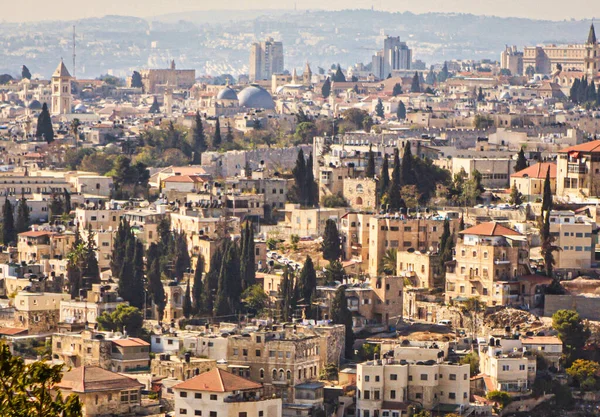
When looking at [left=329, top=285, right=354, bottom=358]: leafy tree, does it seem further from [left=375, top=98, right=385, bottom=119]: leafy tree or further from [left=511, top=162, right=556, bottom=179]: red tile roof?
[left=375, top=98, right=385, bottom=119]: leafy tree

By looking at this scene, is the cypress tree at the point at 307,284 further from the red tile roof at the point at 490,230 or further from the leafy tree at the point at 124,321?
the red tile roof at the point at 490,230

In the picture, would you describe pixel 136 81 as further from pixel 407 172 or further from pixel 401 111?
pixel 407 172

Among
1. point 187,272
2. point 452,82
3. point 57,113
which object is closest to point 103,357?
point 187,272

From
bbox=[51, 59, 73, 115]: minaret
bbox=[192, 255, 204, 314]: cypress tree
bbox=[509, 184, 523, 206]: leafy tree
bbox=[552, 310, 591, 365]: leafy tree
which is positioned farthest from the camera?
bbox=[51, 59, 73, 115]: minaret

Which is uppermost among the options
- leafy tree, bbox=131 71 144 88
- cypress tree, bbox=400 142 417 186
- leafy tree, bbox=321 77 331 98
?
leafy tree, bbox=131 71 144 88

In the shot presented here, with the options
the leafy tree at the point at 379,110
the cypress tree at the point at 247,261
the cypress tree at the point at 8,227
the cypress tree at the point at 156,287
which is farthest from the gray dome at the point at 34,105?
the cypress tree at the point at 156,287

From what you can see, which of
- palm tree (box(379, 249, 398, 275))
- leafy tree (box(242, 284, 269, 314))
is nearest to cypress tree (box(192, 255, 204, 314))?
leafy tree (box(242, 284, 269, 314))

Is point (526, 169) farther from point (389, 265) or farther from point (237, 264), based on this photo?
point (237, 264)
